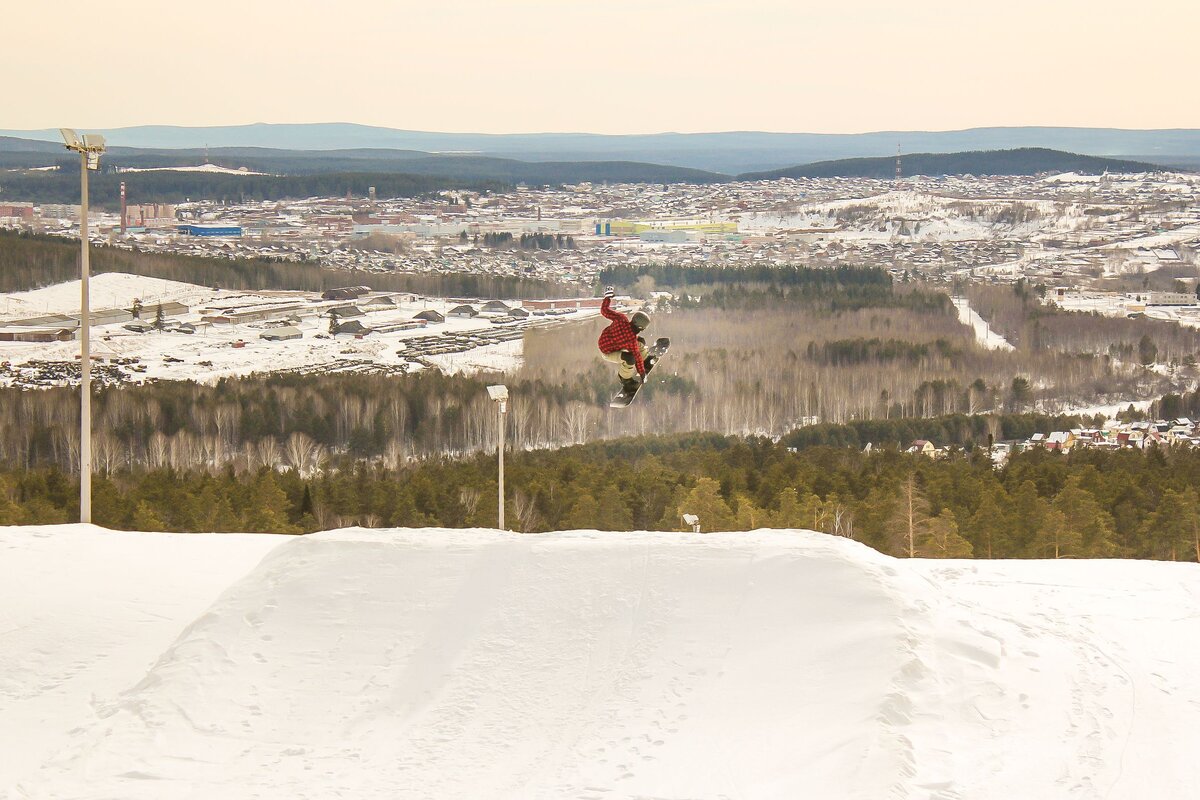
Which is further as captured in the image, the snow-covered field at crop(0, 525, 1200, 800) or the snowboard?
the snowboard

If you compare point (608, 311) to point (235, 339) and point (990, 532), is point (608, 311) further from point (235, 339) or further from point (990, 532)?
point (235, 339)

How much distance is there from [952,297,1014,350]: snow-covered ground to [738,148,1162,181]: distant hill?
97.6 meters

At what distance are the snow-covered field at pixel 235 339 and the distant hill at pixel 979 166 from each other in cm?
10390

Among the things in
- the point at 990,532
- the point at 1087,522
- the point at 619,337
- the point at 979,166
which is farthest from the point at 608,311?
the point at 979,166

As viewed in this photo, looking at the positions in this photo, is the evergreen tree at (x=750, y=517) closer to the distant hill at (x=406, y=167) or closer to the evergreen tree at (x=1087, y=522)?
the evergreen tree at (x=1087, y=522)

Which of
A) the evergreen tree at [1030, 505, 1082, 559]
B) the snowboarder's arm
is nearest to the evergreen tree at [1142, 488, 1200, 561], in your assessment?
the evergreen tree at [1030, 505, 1082, 559]

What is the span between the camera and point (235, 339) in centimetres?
6138

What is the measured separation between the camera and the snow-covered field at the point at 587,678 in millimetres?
7625

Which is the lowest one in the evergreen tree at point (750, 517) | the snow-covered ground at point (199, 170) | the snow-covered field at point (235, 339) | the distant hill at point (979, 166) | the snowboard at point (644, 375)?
the snow-covered field at point (235, 339)

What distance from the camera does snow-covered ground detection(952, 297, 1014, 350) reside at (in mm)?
60769

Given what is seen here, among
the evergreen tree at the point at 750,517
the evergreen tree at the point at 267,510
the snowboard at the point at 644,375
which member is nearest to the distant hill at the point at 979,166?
the evergreen tree at the point at 267,510

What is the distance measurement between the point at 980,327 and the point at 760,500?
47.5m

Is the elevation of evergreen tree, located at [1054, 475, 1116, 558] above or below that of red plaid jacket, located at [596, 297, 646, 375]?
below

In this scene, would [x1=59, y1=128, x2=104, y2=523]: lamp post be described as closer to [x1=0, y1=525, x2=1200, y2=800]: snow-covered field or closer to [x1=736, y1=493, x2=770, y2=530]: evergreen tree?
[x1=0, y1=525, x2=1200, y2=800]: snow-covered field
